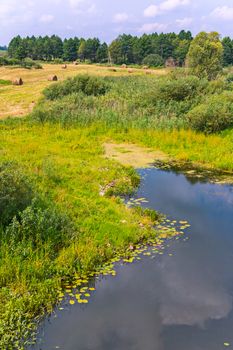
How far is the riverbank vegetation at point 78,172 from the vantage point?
827cm

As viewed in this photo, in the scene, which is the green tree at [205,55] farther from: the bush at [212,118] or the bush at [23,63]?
the bush at [23,63]

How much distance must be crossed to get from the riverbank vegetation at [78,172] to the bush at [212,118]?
0.05 metres

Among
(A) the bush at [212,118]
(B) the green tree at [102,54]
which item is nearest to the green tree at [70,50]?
(B) the green tree at [102,54]

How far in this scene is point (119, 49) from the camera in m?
86.2

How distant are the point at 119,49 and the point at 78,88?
58.5 m

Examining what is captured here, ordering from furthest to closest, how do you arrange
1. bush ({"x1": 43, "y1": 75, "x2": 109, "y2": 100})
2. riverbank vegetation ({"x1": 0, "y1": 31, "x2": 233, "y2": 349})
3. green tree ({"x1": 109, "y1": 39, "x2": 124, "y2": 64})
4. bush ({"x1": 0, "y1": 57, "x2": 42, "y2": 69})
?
1. green tree ({"x1": 109, "y1": 39, "x2": 124, "y2": 64})
2. bush ({"x1": 0, "y1": 57, "x2": 42, "y2": 69})
3. bush ({"x1": 43, "y1": 75, "x2": 109, "y2": 100})
4. riverbank vegetation ({"x1": 0, "y1": 31, "x2": 233, "y2": 349})

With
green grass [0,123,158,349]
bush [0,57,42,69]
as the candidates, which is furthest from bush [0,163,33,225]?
bush [0,57,42,69]

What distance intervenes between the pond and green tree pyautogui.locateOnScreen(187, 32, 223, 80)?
96.5 ft

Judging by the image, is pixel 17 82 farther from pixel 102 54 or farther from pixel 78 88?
pixel 102 54

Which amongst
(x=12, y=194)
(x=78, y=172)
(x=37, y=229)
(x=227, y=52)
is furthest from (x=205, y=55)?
(x=227, y=52)

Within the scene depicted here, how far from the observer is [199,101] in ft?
83.2

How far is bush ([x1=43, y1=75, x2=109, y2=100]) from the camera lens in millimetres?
Result: 31141

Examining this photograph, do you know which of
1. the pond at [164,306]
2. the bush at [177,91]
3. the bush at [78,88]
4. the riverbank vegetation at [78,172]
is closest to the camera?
the pond at [164,306]

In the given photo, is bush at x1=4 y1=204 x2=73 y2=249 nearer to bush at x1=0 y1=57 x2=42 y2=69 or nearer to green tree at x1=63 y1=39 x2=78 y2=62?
bush at x1=0 y1=57 x2=42 y2=69
